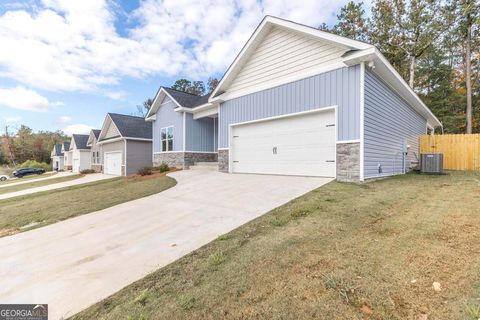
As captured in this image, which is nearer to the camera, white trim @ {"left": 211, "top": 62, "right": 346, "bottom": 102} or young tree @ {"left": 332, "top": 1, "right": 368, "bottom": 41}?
white trim @ {"left": 211, "top": 62, "right": 346, "bottom": 102}

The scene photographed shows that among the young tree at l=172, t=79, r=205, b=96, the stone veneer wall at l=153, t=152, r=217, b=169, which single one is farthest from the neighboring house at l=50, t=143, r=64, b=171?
the stone veneer wall at l=153, t=152, r=217, b=169

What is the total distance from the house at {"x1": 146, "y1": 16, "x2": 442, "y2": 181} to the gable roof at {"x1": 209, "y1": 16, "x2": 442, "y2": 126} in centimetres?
3

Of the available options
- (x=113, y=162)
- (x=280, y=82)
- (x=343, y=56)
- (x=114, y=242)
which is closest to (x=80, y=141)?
(x=113, y=162)

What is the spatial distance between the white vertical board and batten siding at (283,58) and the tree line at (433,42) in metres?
13.3

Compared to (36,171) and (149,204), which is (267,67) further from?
(36,171)

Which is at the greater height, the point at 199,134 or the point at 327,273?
the point at 199,134

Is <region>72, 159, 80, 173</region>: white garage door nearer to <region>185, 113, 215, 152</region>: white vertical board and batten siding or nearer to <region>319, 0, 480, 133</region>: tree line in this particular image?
<region>185, 113, 215, 152</region>: white vertical board and batten siding

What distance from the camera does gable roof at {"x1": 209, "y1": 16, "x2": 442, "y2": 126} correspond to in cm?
649

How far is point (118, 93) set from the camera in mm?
23125

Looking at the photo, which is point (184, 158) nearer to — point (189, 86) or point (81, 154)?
point (81, 154)

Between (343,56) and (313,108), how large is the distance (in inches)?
67.6

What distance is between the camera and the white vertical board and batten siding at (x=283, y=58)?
745 centimetres

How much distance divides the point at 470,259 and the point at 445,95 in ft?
80.5

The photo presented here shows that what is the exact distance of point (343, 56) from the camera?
267 inches
